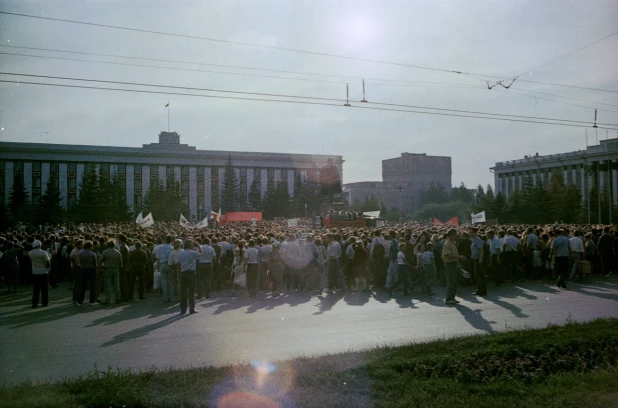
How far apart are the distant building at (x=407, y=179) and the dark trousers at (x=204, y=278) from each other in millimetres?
129700

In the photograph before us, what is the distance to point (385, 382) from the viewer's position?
6984 millimetres

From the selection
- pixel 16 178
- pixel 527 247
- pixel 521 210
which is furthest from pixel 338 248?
pixel 16 178

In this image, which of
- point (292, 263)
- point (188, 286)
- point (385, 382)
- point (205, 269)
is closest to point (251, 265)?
point (205, 269)

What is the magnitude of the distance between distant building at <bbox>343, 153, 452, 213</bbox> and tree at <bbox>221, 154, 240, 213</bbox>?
46373 mm

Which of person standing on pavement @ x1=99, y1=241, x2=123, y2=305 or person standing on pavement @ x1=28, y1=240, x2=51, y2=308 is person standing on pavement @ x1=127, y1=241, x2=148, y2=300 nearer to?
person standing on pavement @ x1=99, y1=241, x2=123, y2=305

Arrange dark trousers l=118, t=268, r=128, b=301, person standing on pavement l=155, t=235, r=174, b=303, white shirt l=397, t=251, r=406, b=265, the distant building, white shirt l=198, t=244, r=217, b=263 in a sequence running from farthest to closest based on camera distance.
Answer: the distant building < white shirt l=397, t=251, r=406, b=265 < dark trousers l=118, t=268, r=128, b=301 < white shirt l=198, t=244, r=217, b=263 < person standing on pavement l=155, t=235, r=174, b=303

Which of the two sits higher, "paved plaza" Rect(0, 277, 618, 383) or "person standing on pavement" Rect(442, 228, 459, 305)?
"person standing on pavement" Rect(442, 228, 459, 305)

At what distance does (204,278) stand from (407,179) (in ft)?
450

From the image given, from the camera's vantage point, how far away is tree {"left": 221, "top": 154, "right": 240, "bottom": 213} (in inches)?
4082

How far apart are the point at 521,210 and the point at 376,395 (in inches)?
3022

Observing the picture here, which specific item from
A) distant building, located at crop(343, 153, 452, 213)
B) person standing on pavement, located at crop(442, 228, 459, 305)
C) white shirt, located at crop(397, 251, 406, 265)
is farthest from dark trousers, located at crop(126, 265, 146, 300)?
distant building, located at crop(343, 153, 452, 213)

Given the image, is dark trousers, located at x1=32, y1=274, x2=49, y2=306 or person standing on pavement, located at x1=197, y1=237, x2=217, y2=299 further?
person standing on pavement, located at x1=197, y1=237, x2=217, y2=299

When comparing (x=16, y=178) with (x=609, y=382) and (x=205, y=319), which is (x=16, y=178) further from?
(x=609, y=382)

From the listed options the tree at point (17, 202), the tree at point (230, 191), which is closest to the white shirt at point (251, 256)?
the tree at point (17, 202)
